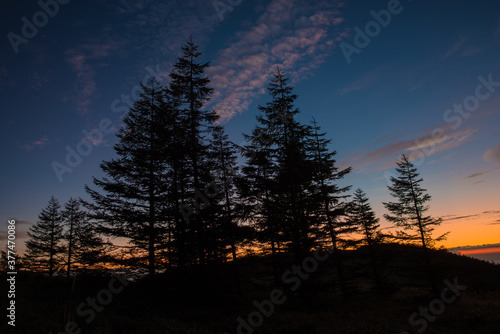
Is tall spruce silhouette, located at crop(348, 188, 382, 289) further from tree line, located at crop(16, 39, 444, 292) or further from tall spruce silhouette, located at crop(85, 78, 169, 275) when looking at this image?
tall spruce silhouette, located at crop(85, 78, 169, 275)

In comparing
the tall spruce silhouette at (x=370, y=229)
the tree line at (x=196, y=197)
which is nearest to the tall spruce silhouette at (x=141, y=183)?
the tree line at (x=196, y=197)

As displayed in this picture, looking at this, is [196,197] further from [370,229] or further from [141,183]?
[370,229]

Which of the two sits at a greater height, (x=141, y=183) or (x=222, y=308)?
(x=141, y=183)

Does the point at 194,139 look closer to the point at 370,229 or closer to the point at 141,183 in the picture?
the point at 141,183

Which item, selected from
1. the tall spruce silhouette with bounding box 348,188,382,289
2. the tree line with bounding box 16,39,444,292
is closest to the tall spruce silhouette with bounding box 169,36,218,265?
the tree line with bounding box 16,39,444,292

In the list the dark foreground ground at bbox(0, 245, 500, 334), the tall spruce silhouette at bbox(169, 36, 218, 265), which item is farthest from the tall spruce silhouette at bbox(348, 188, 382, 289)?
the tall spruce silhouette at bbox(169, 36, 218, 265)

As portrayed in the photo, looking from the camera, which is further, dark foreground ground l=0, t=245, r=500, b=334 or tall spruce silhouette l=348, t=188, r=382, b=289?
tall spruce silhouette l=348, t=188, r=382, b=289

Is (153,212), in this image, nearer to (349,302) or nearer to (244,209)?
(244,209)

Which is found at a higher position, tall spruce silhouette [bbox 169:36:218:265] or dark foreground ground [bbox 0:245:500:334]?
tall spruce silhouette [bbox 169:36:218:265]

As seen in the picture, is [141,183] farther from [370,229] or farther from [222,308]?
[370,229]

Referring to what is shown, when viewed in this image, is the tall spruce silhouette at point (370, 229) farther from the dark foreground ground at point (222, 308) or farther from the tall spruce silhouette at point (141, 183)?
the tall spruce silhouette at point (141, 183)

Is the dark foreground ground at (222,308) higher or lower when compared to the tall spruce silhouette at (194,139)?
lower

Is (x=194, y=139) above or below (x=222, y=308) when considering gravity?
above

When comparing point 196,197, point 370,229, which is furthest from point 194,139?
point 370,229
